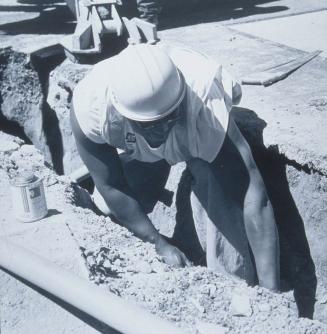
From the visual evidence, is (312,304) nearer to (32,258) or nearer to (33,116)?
(32,258)

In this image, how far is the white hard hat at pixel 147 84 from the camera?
2.38m

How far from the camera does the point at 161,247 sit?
2836mm

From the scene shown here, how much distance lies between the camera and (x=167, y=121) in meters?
2.51

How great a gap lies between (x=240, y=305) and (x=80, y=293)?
0.77 m

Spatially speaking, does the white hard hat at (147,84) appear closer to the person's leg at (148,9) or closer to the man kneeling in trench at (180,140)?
the man kneeling in trench at (180,140)

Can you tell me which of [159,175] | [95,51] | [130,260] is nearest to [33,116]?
[95,51]

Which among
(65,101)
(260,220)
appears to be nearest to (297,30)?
(65,101)

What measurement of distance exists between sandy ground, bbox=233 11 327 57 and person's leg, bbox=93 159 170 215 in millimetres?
1964

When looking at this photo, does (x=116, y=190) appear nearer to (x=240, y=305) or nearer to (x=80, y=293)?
(x=80, y=293)

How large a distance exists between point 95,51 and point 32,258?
2606 mm

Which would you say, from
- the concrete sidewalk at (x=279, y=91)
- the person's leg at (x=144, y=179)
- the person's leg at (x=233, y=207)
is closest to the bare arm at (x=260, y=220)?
the person's leg at (x=233, y=207)

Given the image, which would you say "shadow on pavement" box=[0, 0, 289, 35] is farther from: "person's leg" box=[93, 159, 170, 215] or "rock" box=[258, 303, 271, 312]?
"rock" box=[258, 303, 271, 312]

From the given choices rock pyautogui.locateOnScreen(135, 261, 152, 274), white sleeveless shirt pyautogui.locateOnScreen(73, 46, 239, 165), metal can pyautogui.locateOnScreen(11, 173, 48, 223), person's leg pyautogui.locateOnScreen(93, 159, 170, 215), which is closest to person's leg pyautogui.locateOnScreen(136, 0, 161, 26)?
person's leg pyautogui.locateOnScreen(93, 159, 170, 215)

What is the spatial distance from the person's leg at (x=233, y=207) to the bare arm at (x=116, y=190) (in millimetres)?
409
